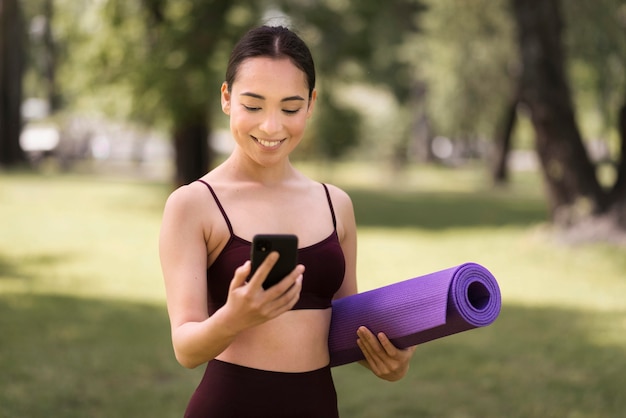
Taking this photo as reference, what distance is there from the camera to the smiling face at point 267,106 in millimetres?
2382

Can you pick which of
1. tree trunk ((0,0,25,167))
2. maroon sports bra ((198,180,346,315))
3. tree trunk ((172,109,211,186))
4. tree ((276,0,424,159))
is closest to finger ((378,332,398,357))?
maroon sports bra ((198,180,346,315))

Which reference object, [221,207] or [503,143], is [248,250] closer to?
[221,207]

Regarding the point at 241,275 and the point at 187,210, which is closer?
the point at 241,275

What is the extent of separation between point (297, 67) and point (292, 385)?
2.75ft

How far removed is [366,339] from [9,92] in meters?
31.1

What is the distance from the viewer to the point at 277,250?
1948 mm

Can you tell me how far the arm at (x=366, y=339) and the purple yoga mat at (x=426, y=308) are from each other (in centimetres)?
2

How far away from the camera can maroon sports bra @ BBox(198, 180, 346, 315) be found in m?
2.38

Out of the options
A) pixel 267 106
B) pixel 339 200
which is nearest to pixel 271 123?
pixel 267 106

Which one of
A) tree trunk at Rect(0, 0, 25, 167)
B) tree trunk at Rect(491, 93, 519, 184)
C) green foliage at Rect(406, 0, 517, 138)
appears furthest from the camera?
tree trunk at Rect(0, 0, 25, 167)

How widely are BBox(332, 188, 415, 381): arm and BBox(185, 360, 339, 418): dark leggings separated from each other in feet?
0.61

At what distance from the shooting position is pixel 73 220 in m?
16.8

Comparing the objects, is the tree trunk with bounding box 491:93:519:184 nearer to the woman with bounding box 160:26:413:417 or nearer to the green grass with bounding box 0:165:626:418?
the green grass with bounding box 0:165:626:418

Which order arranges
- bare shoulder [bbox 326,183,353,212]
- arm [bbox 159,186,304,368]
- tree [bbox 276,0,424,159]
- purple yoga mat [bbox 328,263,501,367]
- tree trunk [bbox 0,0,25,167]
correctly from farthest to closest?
1. tree trunk [bbox 0,0,25,167]
2. tree [bbox 276,0,424,159]
3. bare shoulder [bbox 326,183,353,212]
4. purple yoga mat [bbox 328,263,501,367]
5. arm [bbox 159,186,304,368]
